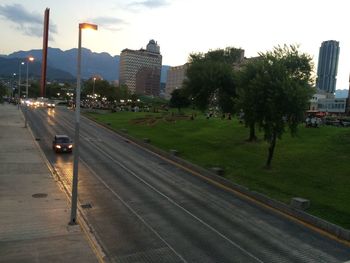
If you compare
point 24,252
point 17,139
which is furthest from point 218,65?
point 24,252

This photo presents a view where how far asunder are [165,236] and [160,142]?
28049mm

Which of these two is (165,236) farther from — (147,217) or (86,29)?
(86,29)

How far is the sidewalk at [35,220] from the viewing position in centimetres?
1438

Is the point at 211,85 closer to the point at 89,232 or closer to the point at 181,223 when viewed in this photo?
the point at 181,223

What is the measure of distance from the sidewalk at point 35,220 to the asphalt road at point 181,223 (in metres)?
1.13

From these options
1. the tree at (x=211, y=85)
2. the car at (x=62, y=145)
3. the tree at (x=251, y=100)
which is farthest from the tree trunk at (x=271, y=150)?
the car at (x=62, y=145)

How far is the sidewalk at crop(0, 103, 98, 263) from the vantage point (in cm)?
1438

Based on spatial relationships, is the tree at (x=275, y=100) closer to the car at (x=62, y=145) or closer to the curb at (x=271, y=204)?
the curb at (x=271, y=204)

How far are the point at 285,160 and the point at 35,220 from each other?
20975 millimetres

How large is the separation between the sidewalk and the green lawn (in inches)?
450

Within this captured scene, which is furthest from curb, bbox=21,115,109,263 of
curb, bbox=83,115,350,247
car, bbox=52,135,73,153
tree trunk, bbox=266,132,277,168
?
tree trunk, bbox=266,132,277,168

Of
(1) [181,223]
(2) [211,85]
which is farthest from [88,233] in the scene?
(2) [211,85]

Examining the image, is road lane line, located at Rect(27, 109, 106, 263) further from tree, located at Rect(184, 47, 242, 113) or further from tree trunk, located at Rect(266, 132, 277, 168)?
tree, located at Rect(184, 47, 242, 113)

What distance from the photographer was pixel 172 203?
22219 mm
